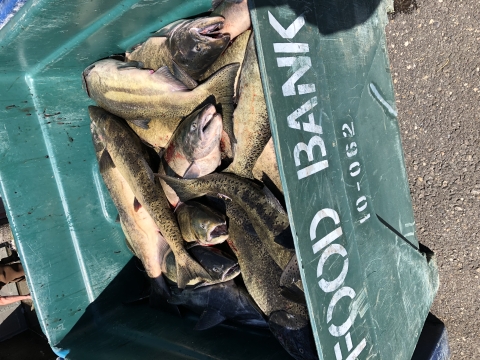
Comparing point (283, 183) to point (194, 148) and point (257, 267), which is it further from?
point (257, 267)

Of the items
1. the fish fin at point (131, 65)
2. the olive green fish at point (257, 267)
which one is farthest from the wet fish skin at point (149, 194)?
the fish fin at point (131, 65)

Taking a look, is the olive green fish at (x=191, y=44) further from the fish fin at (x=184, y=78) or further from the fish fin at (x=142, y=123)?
the fish fin at (x=142, y=123)

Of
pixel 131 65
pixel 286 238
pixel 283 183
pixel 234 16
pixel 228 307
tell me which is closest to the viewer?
pixel 283 183

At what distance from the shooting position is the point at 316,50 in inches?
89.6

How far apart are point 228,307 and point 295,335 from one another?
0.66 metres

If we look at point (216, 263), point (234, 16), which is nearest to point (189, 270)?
point (216, 263)

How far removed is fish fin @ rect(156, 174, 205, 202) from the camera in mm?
2900

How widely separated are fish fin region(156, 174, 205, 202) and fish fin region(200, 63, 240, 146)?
479 mm

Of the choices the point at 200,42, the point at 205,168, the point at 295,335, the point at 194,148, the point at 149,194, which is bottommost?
the point at 295,335

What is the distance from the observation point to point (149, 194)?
2980mm

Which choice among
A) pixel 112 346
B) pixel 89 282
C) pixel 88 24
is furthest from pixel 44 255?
pixel 88 24

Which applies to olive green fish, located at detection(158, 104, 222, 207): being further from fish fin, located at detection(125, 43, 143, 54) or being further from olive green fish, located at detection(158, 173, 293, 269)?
fish fin, located at detection(125, 43, 143, 54)

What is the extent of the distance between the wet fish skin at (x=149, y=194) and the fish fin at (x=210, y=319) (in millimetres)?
364

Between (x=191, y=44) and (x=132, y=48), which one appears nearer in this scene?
(x=191, y=44)
